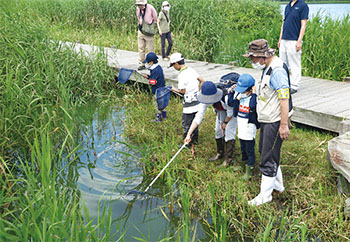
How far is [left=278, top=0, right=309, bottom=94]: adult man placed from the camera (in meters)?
5.46

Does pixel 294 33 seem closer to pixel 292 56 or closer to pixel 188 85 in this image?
pixel 292 56

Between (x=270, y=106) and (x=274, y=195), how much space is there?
981 millimetres

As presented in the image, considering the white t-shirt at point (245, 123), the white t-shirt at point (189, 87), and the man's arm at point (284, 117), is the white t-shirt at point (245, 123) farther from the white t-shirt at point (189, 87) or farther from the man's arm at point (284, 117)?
the white t-shirt at point (189, 87)

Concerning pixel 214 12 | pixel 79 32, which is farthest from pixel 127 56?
pixel 79 32

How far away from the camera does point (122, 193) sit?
13.4ft

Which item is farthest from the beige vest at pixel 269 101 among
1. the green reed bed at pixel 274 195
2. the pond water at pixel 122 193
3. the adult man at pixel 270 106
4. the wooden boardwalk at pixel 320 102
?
the wooden boardwalk at pixel 320 102

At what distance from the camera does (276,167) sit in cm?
343

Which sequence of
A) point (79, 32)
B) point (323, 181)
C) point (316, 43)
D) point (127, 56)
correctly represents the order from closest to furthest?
point (323, 181)
point (316, 43)
point (127, 56)
point (79, 32)

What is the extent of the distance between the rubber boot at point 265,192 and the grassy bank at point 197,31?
13.5 ft

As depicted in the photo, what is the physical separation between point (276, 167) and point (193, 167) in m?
1.17

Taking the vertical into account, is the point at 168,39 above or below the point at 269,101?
below

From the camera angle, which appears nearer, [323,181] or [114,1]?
[323,181]

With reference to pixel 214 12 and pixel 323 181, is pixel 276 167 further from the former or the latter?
pixel 214 12

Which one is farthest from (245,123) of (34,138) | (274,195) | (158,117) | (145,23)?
(145,23)
